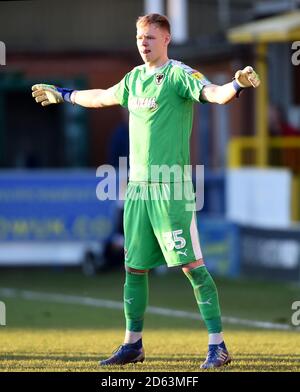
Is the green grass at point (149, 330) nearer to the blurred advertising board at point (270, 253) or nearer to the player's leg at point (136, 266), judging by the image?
the player's leg at point (136, 266)

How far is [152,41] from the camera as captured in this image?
26.1 ft

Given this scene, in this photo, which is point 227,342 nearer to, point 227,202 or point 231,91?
point 231,91

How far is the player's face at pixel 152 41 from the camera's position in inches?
313

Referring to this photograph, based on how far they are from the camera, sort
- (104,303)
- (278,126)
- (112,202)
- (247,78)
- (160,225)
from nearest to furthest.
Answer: (247,78)
(160,225)
(104,303)
(112,202)
(278,126)

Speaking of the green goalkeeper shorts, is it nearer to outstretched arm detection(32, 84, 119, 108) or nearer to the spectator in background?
outstretched arm detection(32, 84, 119, 108)

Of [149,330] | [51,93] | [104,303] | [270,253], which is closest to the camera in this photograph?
[51,93]

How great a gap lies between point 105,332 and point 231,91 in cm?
386

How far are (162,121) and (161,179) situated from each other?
38 cm

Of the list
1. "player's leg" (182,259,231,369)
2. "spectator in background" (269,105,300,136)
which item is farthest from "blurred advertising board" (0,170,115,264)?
"player's leg" (182,259,231,369)

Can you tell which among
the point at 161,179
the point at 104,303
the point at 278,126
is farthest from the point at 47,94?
the point at 278,126

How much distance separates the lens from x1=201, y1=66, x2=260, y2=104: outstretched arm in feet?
24.2

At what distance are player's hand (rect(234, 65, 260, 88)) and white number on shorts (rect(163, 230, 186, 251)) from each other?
3.68 feet

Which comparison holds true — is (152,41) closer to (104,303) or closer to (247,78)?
(247,78)
